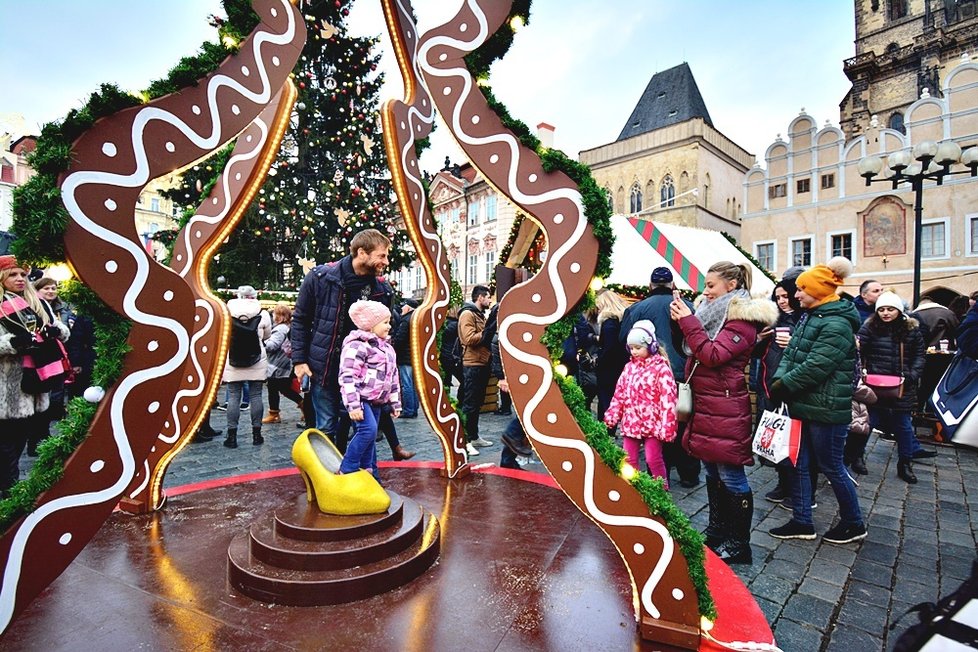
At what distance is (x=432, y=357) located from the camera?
4172 millimetres

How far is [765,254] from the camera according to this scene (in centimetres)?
2656

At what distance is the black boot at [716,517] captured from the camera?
3.37 metres

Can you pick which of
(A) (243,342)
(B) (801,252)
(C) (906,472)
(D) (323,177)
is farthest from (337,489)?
(B) (801,252)

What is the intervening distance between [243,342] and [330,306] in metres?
2.84

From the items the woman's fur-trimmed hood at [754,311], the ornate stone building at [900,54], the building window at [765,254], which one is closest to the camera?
the woman's fur-trimmed hood at [754,311]

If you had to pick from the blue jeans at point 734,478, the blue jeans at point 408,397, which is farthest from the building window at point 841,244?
the blue jeans at point 734,478

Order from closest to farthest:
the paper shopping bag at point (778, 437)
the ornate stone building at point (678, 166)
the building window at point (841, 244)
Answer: the paper shopping bag at point (778, 437)
the building window at point (841, 244)
the ornate stone building at point (678, 166)

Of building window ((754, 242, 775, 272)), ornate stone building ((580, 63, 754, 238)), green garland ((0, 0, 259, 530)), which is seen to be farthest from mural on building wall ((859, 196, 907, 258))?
green garland ((0, 0, 259, 530))

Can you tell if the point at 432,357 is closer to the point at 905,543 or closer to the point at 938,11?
the point at 905,543

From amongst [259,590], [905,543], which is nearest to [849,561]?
[905,543]

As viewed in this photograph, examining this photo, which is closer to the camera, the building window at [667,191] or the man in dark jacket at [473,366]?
the man in dark jacket at [473,366]

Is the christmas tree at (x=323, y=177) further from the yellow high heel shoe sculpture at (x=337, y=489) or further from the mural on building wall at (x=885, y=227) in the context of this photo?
the mural on building wall at (x=885, y=227)

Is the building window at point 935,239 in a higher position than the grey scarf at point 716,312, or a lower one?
higher

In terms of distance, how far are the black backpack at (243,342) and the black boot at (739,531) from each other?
17.4 feet
